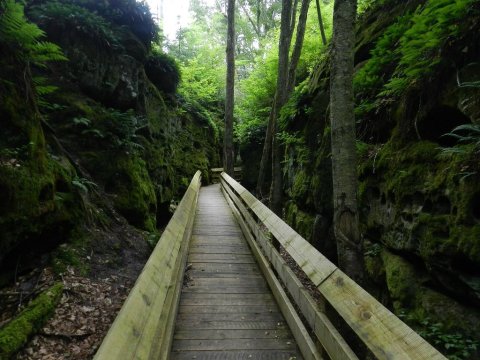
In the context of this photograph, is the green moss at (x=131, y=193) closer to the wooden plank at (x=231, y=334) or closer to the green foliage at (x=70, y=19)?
the green foliage at (x=70, y=19)

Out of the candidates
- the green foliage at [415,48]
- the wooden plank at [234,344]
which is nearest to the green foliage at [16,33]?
the wooden plank at [234,344]

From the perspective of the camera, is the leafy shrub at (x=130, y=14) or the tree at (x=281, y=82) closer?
the leafy shrub at (x=130, y=14)

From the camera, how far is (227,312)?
411cm

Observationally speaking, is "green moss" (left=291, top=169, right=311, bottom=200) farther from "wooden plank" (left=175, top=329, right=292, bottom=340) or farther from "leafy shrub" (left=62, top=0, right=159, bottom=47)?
"leafy shrub" (left=62, top=0, right=159, bottom=47)

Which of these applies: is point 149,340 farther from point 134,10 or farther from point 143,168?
point 134,10

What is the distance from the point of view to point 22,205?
149 inches

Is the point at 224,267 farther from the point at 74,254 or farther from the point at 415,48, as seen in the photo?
the point at 415,48

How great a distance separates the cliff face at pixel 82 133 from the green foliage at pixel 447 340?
14.7 ft

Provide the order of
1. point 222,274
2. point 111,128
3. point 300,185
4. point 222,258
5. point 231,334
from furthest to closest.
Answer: point 300,185, point 111,128, point 222,258, point 222,274, point 231,334

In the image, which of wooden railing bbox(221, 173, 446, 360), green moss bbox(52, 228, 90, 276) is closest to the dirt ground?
green moss bbox(52, 228, 90, 276)

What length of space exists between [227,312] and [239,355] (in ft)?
2.92

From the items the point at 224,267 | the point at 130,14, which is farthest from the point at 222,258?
the point at 130,14

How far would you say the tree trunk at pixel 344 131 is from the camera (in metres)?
3.64

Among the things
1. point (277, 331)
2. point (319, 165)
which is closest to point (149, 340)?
point (277, 331)
